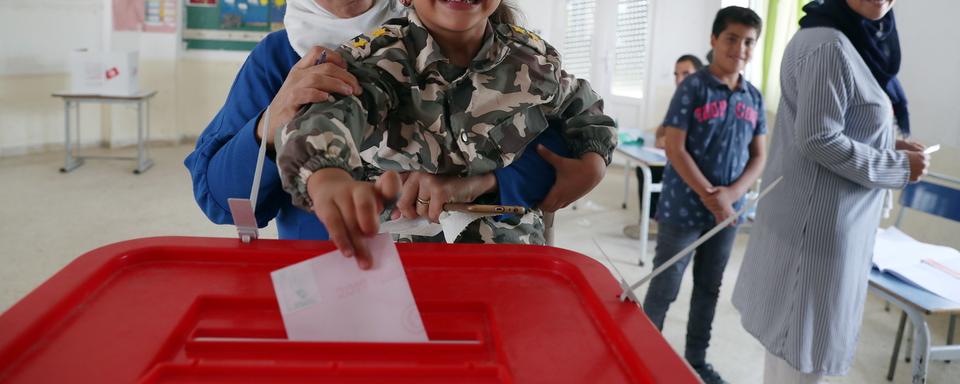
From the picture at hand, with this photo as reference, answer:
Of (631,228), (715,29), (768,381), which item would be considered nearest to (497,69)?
(768,381)

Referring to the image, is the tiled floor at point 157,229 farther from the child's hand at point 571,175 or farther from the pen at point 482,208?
the pen at point 482,208

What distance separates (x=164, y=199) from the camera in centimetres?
518

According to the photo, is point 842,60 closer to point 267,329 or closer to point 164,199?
point 267,329

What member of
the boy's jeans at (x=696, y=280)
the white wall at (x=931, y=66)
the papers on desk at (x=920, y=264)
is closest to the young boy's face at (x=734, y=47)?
the boy's jeans at (x=696, y=280)

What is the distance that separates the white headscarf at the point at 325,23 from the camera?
49.3 inches

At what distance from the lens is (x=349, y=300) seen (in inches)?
25.3

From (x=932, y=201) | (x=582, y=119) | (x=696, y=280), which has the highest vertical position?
→ (x=582, y=119)

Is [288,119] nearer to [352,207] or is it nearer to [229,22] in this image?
[352,207]

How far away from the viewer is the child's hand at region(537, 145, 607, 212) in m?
1.09

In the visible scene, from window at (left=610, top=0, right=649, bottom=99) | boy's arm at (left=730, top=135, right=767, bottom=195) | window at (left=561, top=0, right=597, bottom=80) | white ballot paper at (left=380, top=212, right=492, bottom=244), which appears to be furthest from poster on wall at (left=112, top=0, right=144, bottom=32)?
white ballot paper at (left=380, top=212, right=492, bottom=244)

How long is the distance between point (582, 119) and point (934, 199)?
2.10m

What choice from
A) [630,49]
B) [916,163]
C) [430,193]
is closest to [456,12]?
[430,193]

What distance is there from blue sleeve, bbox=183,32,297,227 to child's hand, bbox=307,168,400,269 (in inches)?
14.5

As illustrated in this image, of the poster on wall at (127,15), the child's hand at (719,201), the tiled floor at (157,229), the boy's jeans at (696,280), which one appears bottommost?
the tiled floor at (157,229)
